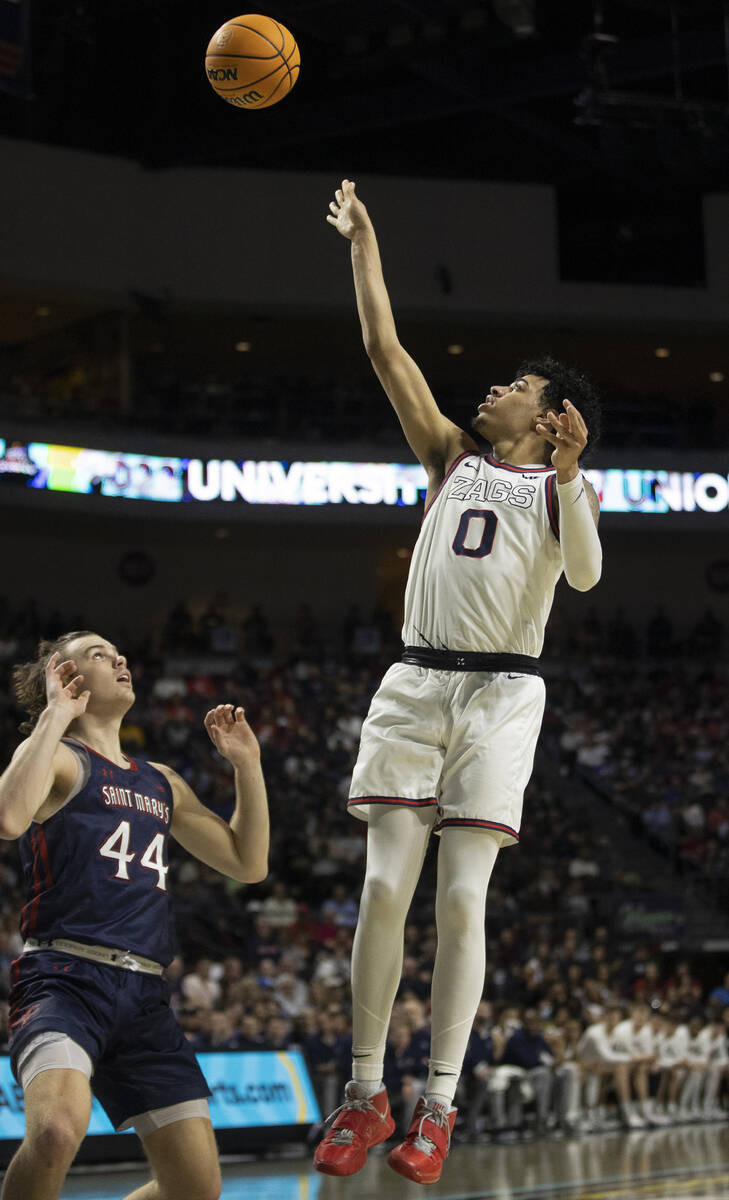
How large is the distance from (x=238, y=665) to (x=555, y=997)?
10185mm

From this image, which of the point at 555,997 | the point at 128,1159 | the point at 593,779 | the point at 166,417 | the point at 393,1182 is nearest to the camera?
the point at 393,1182

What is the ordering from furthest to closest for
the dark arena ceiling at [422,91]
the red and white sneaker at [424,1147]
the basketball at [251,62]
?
1. the dark arena ceiling at [422,91]
2. the basketball at [251,62]
3. the red and white sneaker at [424,1147]

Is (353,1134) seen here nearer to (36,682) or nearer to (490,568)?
(490,568)

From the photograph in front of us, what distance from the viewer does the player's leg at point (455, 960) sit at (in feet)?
16.2

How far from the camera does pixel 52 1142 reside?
4633 mm

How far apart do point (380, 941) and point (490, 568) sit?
1.36 meters

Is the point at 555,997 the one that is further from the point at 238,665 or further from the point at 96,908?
the point at 96,908

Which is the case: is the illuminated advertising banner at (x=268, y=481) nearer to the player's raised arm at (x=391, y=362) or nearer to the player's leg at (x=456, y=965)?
the player's raised arm at (x=391, y=362)

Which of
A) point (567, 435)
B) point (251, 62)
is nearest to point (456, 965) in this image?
point (567, 435)

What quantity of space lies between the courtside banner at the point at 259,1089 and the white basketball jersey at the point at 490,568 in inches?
326

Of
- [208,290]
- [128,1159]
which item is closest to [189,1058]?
[128,1159]

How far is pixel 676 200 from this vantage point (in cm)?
2866

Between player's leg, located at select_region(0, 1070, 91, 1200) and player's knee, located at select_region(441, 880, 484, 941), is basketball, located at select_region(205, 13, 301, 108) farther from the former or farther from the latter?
player's leg, located at select_region(0, 1070, 91, 1200)

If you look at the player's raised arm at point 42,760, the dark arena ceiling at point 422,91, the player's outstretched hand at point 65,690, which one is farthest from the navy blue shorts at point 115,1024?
the dark arena ceiling at point 422,91
